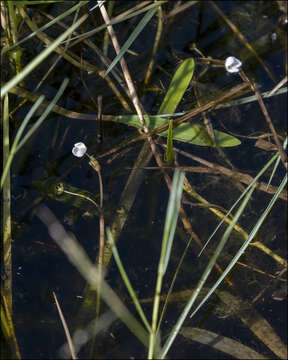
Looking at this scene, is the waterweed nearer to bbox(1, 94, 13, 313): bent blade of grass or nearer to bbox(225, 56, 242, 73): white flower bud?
bbox(1, 94, 13, 313): bent blade of grass

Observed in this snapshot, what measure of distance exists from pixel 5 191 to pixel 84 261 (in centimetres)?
48

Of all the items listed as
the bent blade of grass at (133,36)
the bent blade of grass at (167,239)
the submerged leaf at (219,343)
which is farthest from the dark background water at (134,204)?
the bent blade of grass at (167,239)

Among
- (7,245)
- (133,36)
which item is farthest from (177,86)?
(7,245)

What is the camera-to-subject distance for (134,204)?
6.91 feet

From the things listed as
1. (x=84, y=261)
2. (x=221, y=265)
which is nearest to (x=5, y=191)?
(x=84, y=261)

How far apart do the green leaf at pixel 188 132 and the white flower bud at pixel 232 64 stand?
1.16 feet

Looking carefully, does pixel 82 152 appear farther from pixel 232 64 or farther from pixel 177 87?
pixel 232 64

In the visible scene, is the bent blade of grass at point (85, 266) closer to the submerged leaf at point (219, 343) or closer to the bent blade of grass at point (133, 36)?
the submerged leaf at point (219, 343)

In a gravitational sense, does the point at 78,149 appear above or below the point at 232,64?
below

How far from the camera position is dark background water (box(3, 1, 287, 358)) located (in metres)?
1.98

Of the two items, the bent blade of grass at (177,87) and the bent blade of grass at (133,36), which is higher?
the bent blade of grass at (133,36)

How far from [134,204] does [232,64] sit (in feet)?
2.82

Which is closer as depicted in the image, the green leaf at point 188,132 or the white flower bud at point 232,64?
the green leaf at point 188,132

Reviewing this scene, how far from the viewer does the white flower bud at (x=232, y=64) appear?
224 centimetres
